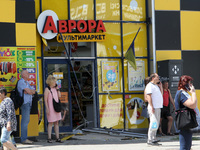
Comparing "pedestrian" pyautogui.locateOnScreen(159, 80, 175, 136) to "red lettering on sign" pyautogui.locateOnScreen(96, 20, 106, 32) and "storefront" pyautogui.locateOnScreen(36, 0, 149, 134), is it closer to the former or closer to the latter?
"storefront" pyautogui.locateOnScreen(36, 0, 149, 134)

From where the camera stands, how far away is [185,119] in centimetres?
741

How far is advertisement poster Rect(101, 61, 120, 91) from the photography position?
44.2 ft

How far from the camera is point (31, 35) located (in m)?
11.2

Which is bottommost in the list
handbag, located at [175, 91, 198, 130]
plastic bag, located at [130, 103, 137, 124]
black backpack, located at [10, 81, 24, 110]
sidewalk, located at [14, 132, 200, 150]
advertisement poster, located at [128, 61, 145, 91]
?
sidewalk, located at [14, 132, 200, 150]

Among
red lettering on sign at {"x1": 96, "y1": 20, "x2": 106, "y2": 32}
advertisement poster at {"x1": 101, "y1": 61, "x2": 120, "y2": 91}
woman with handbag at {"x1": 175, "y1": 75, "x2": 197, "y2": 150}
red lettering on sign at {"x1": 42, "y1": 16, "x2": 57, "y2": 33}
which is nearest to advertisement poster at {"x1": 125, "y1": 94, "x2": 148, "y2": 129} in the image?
advertisement poster at {"x1": 101, "y1": 61, "x2": 120, "y2": 91}

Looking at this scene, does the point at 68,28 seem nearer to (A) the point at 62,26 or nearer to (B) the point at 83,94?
(A) the point at 62,26

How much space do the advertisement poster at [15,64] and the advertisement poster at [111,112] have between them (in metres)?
2.98

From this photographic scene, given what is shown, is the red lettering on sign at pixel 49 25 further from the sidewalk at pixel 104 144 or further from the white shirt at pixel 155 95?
the white shirt at pixel 155 95

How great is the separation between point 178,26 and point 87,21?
3102mm

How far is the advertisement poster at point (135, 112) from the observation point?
13602 mm

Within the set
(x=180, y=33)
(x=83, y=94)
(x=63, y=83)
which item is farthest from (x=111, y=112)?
(x=180, y=33)

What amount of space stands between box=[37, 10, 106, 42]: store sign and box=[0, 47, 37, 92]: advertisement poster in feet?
5.43

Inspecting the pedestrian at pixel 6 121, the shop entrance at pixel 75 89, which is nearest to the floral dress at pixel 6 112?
the pedestrian at pixel 6 121

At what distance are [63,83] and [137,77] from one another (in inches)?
99.9
